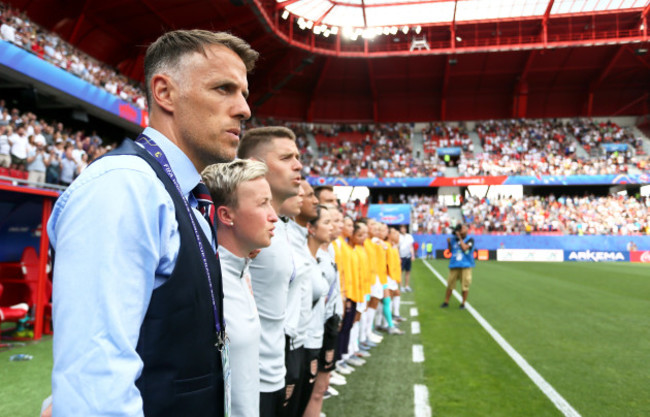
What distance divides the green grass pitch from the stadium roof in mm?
24352

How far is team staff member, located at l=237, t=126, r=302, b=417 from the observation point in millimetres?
2621

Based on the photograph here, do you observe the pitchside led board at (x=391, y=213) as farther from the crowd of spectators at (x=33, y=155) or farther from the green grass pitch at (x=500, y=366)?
the crowd of spectators at (x=33, y=155)

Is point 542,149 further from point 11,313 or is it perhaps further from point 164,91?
point 164,91

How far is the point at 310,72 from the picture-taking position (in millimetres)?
38625

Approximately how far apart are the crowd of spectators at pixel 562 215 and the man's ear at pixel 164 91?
32835 millimetres

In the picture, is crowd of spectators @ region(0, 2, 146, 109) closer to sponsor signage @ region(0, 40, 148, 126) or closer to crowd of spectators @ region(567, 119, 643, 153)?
sponsor signage @ region(0, 40, 148, 126)

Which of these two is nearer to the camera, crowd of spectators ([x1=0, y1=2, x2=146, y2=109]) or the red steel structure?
crowd of spectators ([x1=0, y1=2, x2=146, y2=109])

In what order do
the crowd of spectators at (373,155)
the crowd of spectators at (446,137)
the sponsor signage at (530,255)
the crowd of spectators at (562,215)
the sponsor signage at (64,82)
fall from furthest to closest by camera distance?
the crowd of spectators at (446,137) < the crowd of spectators at (373,155) < the crowd of spectators at (562,215) < the sponsor signage at (530,255) < the sponsor signage at (64,82)

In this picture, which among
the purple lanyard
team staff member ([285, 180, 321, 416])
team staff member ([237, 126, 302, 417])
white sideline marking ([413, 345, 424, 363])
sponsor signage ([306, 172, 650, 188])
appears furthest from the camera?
sponsor signage ([306, 172, 650, 188])

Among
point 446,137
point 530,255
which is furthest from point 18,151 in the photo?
point 446,137

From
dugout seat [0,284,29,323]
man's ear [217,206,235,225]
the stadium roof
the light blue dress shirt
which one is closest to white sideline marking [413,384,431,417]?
man's ear [217,206,235,225]

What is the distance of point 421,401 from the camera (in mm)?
5051

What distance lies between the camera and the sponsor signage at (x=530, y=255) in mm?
29219

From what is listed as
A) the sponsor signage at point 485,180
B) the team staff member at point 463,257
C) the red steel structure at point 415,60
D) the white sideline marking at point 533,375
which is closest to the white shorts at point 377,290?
the white sideline marking at point 533,375
